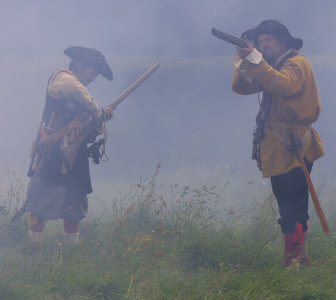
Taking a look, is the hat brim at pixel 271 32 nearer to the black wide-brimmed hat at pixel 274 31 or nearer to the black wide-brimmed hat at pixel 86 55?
the black wide-brimmed hat at pixel 274 31

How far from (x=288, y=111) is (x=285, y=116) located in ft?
0.14

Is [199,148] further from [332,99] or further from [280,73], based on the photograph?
[280,73]

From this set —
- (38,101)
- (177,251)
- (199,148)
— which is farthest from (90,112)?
(38,101)

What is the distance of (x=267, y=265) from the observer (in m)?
2.90

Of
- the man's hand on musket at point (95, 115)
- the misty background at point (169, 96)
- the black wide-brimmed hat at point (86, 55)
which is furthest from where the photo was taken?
the misty background at point (169, 96)

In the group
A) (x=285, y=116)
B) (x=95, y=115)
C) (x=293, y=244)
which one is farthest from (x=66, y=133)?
(x=293, y=244)

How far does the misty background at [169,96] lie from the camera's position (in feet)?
33.0

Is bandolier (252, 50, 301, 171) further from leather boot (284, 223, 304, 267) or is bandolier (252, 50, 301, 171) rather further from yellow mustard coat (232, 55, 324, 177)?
leather boot (284, 223, 304, 267)

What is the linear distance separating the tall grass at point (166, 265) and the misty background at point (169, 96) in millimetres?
4980

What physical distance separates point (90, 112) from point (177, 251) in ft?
4.87

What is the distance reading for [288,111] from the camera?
298 centimetres

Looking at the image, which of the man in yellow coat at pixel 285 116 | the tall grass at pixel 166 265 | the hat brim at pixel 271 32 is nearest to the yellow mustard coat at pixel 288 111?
the man in yellow coat at pixel 285 116

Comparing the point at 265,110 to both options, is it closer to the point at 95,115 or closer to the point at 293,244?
→ the point at 293,244

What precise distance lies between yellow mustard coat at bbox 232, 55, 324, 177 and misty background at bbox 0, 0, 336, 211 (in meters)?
5.60
